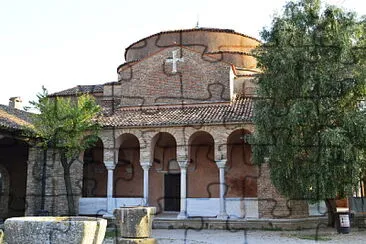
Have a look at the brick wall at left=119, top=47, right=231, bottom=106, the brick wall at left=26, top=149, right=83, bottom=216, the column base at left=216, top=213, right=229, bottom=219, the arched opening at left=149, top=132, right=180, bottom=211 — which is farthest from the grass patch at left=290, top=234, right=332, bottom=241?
the brick wall at left=26, top=149, right=83, bottom=216

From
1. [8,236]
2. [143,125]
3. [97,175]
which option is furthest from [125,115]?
[8,236]

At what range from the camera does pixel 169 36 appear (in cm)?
2139

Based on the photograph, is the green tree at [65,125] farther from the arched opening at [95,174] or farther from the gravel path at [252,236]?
the gravel path at [252,236]

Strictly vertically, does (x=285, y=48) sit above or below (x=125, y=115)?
above

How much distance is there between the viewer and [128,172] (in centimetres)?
1845

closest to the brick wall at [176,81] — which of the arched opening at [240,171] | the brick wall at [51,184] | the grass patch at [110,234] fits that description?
the arched opening at [240,171]

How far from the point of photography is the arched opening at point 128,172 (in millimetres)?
18250

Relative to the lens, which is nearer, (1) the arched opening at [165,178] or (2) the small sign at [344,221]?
(2) the small sign at [344,221]

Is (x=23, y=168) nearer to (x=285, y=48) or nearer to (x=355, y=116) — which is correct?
(x=285, y=48)

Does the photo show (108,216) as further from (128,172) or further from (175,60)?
(175,60)

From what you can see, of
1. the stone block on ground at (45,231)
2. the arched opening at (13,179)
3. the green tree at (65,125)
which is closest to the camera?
the stone block on ground at (45,231)

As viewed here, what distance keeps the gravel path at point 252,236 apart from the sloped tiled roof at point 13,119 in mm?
6041

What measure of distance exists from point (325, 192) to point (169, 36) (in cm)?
1204

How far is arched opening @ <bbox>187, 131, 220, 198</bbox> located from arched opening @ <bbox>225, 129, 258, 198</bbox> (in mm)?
635
